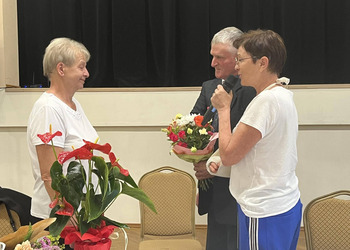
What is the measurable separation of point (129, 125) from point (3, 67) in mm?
1426

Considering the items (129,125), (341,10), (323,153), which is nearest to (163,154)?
(129,125)

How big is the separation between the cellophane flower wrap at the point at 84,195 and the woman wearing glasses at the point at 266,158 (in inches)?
25.7

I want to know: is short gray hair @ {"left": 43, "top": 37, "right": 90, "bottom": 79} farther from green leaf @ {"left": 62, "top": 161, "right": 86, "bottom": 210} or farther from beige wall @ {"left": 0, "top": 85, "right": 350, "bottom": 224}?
beige wall @ {"left": 0, "top": 85, "right": 350, "bottom": 224}

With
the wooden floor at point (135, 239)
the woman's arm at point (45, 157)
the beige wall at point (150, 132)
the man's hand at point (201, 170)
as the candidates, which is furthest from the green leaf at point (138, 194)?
the beige wall at point (150, 132)

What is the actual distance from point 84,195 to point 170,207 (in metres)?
2.04

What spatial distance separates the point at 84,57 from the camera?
95.7 inches

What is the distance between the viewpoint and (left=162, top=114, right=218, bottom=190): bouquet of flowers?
2344mm

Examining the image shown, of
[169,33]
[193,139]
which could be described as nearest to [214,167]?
[193,139]

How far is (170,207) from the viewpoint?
11.3ft

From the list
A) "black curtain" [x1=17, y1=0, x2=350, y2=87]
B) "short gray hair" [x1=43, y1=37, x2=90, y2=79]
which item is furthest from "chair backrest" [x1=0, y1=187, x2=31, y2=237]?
"black curtain" [x1=17, y1=0, x2=350, y2=87]

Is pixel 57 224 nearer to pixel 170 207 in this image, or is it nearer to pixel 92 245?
pixel 92 245

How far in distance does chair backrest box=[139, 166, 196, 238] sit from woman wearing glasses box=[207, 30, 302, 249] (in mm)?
1418

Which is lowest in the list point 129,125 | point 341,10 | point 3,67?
point 129,125

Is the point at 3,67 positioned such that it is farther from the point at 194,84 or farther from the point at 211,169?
the point at 211,169
